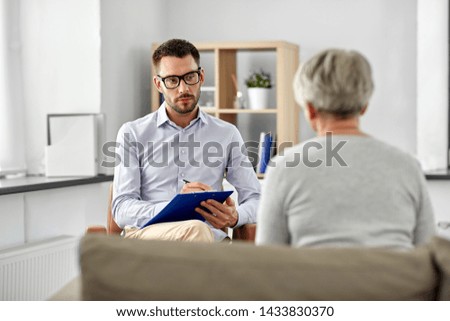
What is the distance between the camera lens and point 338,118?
182 cm

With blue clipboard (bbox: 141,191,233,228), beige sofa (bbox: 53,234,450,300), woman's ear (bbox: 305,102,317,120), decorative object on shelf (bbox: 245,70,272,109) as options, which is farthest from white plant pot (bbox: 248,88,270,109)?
beige sofa (bbox: 53,234,450,300)

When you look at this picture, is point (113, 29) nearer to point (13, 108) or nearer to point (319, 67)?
point (13, 108)

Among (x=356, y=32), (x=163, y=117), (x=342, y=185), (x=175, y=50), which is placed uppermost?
(x=356, y=32)

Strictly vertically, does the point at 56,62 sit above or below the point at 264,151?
above

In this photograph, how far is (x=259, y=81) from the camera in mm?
→ 5129

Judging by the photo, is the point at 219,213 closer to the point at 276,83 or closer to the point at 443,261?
the point at 443,261

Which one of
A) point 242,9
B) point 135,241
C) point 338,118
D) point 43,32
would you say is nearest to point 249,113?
point 242,9

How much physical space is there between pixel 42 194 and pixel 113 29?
119 centimetres

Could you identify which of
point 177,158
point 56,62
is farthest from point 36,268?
point 56,62

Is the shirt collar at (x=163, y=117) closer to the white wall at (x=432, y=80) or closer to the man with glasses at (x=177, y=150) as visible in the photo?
the man with glasses at (x=177, y=150)

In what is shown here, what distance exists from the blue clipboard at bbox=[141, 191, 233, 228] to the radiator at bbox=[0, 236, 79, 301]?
1.12 metres

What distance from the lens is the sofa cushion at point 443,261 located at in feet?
4.68

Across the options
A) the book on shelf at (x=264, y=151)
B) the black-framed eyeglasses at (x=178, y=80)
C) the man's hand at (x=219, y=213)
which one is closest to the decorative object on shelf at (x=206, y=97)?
the book on shelf at (x=264, y=151)

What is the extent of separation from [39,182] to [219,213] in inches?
60.3
